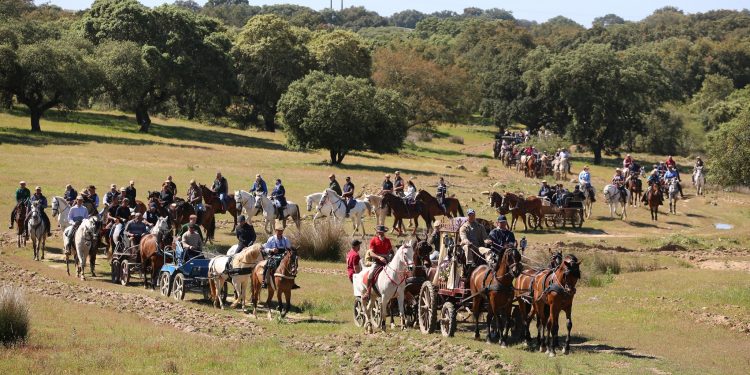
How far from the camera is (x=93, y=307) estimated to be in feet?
72.5

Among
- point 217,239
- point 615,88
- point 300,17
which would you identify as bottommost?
point 217,239

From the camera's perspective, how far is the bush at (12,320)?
17.4 m

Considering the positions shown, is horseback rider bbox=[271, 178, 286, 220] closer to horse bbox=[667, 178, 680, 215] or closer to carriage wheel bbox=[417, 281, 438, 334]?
carriage wheel bbox=[417, 281, 438, 334]

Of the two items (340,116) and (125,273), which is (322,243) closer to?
(125,273)

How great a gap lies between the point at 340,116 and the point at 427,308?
140 feet

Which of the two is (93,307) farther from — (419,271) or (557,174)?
(557,174)

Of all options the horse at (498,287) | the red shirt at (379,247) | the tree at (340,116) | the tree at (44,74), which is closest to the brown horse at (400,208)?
the red shirt at (379,247)

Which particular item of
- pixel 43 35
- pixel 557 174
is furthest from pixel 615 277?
pixel 43 35

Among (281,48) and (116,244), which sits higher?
(281,48)

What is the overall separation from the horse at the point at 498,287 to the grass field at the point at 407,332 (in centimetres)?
62

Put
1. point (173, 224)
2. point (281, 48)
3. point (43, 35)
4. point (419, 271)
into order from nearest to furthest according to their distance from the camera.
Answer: point (419, 271)
point (173, 224)
point (43, 35)
point (281, 48)

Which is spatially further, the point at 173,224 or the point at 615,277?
the point at 173,224

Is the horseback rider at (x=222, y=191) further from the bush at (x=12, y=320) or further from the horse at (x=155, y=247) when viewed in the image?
the bush at (x=12, y=320)

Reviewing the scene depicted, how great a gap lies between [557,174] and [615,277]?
32.6 m
